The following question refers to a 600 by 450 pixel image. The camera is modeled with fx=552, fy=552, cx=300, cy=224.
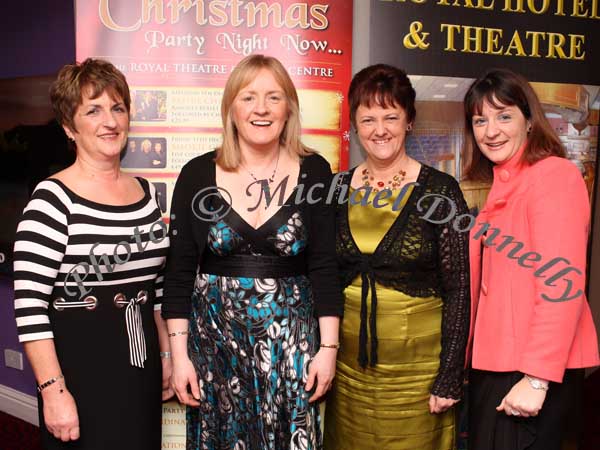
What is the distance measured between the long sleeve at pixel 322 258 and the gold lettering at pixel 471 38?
1.05 m

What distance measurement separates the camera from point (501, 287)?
167cm

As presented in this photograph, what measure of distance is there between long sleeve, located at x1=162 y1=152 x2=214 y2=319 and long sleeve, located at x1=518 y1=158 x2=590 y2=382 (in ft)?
3.48

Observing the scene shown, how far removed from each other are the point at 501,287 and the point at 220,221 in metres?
0.91

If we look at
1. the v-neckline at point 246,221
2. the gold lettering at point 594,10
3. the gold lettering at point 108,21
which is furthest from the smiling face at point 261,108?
the gold lettering at point 594,10

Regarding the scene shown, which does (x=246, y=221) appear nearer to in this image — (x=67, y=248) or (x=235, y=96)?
(x=235, y=96)

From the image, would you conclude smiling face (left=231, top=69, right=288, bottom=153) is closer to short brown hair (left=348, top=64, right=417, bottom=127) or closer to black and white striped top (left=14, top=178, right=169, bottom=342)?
short brown hair (left=348, top=64, right=417, bottom=127)

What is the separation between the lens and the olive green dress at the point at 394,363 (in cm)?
189

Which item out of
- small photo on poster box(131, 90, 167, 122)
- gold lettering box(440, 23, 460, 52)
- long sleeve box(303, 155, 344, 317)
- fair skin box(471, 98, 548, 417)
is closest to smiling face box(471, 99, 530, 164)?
fair skin box(471, 98, 548, 417)

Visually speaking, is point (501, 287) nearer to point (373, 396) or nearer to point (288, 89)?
point (373, 396)

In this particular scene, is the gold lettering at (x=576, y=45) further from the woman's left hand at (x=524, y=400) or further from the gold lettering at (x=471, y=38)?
the woman's left hand at (x=524, y=400)

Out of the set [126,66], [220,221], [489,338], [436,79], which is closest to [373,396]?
[489,338]

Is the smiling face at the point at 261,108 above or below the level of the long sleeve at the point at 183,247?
above

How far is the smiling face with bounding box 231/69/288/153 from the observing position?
5.97 feet

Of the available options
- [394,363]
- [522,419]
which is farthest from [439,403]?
[522,419]
